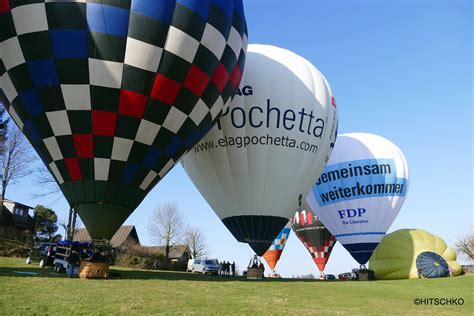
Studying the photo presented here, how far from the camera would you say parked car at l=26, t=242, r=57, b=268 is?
524 inches

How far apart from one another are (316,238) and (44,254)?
A: 1983 centimetres

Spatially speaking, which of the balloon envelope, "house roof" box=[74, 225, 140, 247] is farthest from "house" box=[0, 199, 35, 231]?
the balloon envelope

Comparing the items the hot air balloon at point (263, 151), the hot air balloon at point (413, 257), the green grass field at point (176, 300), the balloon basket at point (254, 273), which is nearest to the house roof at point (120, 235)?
the hot air balloon at point (413, 257)

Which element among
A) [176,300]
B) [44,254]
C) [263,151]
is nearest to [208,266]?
[263,151]

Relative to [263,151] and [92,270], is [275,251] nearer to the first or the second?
[263,151]

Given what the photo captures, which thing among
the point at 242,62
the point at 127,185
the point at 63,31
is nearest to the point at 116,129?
the point at 127,185

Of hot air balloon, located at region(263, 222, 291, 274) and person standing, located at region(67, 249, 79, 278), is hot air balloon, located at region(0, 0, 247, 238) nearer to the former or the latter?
person standing, located at region(67, 249, 79, 278)

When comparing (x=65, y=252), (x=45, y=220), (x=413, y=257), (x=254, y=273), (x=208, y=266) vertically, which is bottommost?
(x=208, y=266)

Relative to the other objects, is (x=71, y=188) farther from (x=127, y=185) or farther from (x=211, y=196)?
(x=211, y=196)

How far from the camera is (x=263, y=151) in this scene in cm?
1498

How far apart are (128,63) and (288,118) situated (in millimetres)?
7269

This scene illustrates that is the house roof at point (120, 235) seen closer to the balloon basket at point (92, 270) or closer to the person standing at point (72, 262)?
the person standing at point (72, 262)

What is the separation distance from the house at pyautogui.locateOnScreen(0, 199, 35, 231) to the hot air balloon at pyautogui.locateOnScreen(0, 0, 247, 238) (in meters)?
27.1

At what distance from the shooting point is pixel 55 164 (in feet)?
31.9
